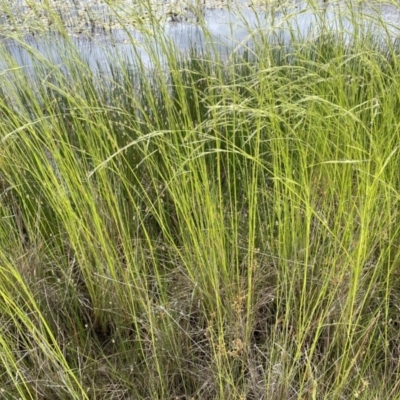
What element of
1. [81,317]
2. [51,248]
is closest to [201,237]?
[81,317]

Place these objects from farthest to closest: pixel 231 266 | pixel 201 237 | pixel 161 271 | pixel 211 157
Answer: pixel 211 157
pixel 161 271
pixel 231 266
pixel 201 237

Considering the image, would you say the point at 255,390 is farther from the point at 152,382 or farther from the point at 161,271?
the point at 161,271

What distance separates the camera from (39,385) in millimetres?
1036

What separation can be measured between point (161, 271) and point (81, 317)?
24 cm

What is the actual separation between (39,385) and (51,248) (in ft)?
1.43

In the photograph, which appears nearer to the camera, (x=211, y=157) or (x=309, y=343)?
(x=309, y=343)

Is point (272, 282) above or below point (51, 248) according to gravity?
below

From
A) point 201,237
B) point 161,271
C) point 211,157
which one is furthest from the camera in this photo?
point 211,157

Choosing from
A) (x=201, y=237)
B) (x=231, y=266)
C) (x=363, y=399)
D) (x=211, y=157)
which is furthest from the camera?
(x=211, y=157)

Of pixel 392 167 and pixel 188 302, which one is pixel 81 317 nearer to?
pixel 188 302

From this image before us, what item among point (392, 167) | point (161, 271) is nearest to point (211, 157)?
point (161, 271)

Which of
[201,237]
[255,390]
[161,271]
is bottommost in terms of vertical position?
[255,390]

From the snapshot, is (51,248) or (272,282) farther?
(51,248)

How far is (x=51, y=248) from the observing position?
4.52 feet
